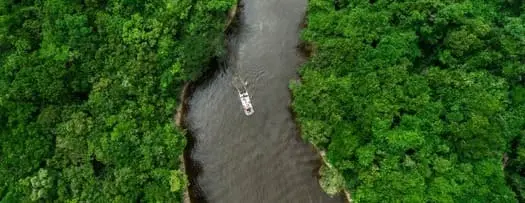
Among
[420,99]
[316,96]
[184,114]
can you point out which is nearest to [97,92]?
[184,114]

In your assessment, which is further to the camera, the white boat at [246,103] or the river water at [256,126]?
the white boat at [246,103]

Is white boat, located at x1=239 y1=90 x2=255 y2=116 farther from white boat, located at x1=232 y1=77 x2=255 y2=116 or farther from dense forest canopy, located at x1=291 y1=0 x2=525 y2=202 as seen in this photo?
dense forest canopy, located at x1=291 y1=0 x2=525 y2=202

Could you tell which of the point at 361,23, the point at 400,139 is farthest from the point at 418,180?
the point at 361,23

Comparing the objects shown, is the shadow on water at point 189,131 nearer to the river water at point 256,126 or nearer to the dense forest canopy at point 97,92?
the river water at point 256,126

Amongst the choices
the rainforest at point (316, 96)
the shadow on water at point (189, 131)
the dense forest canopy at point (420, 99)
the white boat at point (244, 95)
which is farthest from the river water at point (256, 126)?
the dense forest canopy at point (420, 99)

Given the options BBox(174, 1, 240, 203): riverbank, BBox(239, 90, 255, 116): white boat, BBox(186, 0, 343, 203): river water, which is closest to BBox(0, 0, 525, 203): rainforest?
BBox(174, 1, 240, 203): riverbank

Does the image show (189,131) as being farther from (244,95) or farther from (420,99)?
(420,99)

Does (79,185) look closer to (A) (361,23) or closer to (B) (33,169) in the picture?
(B) (33,169)
